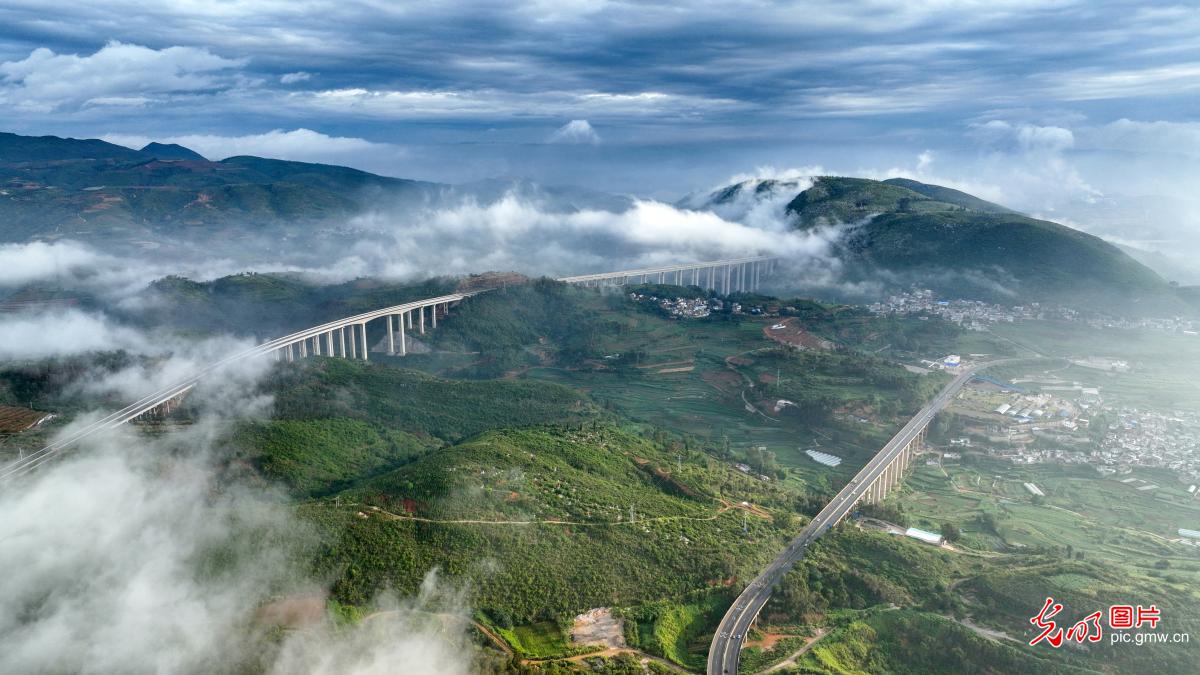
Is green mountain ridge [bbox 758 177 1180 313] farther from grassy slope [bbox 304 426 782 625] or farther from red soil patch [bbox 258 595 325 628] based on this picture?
red soil patch [bbox 258 595 325 628]

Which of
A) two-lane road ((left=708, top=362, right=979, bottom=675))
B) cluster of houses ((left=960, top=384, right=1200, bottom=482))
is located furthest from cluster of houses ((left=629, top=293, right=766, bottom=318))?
two-lane road ((left=708, top=362, right=979, bottom=675))

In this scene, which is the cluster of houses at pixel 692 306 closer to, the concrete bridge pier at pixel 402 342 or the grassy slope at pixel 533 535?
the concrete bridge pier at pixel 402 342

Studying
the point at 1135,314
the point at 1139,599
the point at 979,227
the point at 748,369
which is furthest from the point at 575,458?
the point at 979,227

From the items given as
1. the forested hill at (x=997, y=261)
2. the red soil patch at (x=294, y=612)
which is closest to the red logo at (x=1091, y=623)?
the red soil patch at (x=294, y=612)

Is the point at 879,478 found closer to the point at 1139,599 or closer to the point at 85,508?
the point at 1139,599

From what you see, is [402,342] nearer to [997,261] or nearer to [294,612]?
[294,612]

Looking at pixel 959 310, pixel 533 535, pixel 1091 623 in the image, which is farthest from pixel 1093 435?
pixel 533 535
